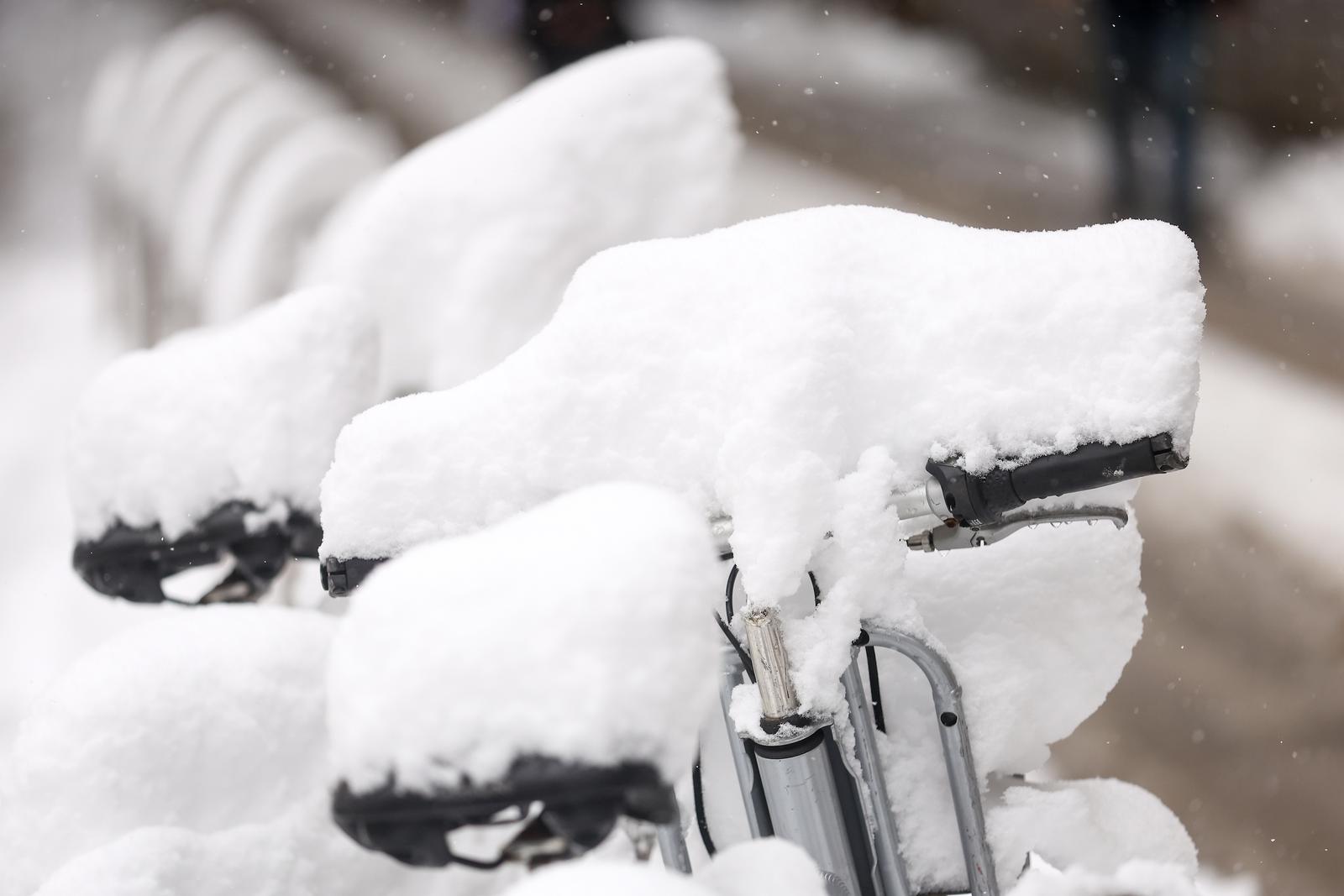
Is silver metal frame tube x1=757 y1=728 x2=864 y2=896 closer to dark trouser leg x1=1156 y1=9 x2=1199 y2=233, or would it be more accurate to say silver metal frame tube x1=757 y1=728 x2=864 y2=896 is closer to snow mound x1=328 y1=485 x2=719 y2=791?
snow mound x1=328 y1=485 x2=719 y2=791

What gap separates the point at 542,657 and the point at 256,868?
80 cm

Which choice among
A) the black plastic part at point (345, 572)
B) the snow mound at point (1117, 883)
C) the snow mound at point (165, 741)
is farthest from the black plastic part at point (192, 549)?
the snow mound at point (1117, 883)

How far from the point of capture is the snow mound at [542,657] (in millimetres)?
692

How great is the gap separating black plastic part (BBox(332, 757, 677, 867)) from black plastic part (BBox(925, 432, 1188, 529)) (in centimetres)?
39

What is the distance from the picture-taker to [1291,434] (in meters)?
2.01

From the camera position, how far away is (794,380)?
983 millimetres

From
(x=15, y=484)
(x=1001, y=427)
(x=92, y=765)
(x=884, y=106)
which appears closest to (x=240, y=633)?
(x=92, y=765)

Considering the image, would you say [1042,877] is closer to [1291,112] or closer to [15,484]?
[1291,112]

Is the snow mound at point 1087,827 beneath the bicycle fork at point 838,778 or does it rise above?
beneath

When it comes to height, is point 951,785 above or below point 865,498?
below

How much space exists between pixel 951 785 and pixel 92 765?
3.04 ft

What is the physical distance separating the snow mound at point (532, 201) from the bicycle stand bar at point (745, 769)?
118cm

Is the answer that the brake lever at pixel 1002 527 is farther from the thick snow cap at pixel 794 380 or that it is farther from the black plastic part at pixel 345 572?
the black plastic part at pixel 345 572

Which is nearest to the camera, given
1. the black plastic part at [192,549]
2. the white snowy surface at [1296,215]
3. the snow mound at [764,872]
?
the snow mound at [764,872]
